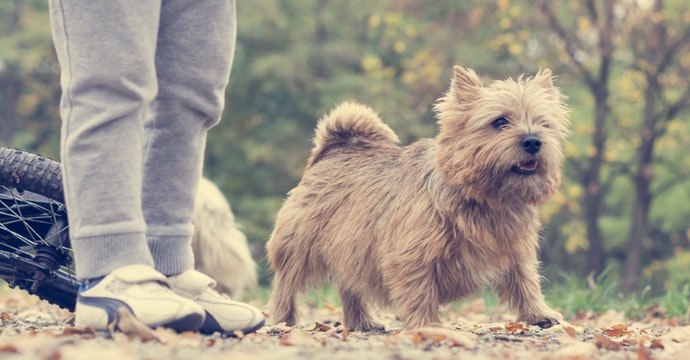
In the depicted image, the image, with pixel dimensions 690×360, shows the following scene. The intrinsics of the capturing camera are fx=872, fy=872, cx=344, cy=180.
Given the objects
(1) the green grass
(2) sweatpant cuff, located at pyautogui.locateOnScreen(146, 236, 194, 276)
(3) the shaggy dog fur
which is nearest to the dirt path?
(2) sweatpant cuff, located at pyautogui.locateOnScreen(146, 236, 194, 276)

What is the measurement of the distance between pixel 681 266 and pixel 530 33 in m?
4.68

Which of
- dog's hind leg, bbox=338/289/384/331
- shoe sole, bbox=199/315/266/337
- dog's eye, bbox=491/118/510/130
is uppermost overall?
dog's eye, bbox=491/118/510/130

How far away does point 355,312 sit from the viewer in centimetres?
453

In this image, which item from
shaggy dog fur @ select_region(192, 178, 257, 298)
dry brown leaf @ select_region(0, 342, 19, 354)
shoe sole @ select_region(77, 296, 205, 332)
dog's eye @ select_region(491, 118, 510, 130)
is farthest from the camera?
shaggy dog fur @ select_region(192, 178, 257, 298)

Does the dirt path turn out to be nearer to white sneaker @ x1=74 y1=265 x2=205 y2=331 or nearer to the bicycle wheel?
white sneaker @ x1=74 y1=265 x2=205 y2=331

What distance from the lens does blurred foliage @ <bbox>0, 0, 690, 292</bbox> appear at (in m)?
14.4

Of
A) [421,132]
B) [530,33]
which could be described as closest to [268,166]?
A: [421,132]

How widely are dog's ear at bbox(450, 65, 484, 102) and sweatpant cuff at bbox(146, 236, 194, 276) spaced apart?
155 centimetres

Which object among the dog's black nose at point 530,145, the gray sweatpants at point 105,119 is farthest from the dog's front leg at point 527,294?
the gray sweatpants at point 105,119

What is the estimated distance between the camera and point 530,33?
14391 millimetres

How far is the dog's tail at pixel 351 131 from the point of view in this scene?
4750mm

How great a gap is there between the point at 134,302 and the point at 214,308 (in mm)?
410

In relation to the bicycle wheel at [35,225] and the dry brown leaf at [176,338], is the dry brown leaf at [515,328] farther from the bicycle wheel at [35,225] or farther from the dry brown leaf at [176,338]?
the bicycle wheel at [35,225]

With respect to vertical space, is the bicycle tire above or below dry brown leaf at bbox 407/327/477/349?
above
